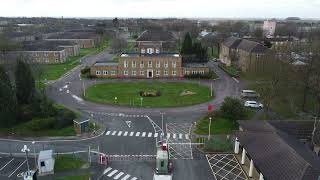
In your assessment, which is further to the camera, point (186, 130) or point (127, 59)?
point (127, 59)

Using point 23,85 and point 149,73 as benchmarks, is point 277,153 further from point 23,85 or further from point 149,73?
point 149,73

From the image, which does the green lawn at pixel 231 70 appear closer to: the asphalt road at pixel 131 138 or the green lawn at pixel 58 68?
the asphalt road at pixel 131 138

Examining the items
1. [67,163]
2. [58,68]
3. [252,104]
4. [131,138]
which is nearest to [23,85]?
[131,138]

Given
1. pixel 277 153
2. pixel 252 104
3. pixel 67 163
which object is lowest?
pixel 67 163

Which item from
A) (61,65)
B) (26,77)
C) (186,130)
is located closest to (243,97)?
(186,130)

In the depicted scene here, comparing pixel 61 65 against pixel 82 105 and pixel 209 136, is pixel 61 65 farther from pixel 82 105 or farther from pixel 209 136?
pixel 209 136

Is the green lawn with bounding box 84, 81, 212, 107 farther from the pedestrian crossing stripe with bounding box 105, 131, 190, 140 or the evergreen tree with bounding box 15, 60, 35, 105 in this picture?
the pedestrian crossing stripe with bounding box 105, 131, 190, 140

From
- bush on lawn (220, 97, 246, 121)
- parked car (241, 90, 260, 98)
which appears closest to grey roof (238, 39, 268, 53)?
→ parked car (241, 90, 260, 98)
